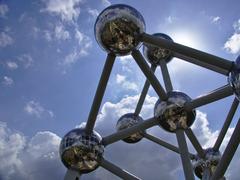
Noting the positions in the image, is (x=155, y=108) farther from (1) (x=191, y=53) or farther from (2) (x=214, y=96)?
(1) (x=191, y=53)

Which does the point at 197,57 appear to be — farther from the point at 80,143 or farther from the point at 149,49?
the point at 149,49

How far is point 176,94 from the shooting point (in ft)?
26.0

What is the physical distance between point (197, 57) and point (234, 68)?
2.70 feet

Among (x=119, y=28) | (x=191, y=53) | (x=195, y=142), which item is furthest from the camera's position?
(x=195, y=142)

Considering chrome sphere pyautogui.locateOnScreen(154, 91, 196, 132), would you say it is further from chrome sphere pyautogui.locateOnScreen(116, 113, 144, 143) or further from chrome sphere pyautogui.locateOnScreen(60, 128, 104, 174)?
chrome sphere pyautogui.locateOnScreen(116, 113, 144, 143)

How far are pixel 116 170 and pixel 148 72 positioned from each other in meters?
2.57

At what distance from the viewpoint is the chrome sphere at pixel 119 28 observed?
6530 millimetres

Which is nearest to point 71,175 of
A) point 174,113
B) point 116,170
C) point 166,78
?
point 116,170

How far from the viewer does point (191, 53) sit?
596 centimetres

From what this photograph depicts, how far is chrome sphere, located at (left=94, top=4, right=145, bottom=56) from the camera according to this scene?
21.4 feet

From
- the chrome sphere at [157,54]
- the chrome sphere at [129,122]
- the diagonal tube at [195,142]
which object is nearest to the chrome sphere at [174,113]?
the diagonal tube at [195,142]

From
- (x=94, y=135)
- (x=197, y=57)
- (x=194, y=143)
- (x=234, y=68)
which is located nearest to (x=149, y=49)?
(x=194, y=143)

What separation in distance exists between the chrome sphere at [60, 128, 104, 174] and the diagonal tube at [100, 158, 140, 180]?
0.31 m

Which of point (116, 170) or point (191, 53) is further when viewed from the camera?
point (116, 170)
